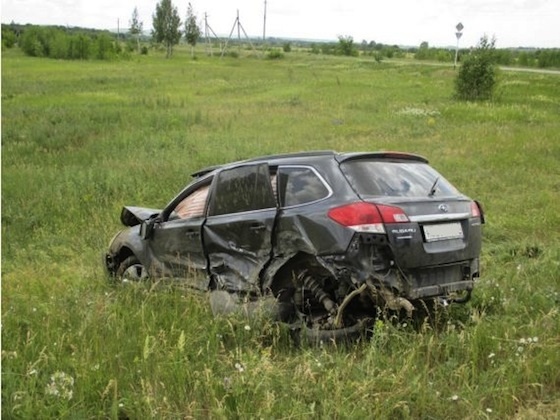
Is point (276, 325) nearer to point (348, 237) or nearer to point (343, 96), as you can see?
point (348, 237)

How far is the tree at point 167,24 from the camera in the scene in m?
84.7

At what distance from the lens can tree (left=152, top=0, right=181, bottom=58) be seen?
8469 centimetres

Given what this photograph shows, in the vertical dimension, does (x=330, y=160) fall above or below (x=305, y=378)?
above

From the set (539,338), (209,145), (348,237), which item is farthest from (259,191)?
(209,145)

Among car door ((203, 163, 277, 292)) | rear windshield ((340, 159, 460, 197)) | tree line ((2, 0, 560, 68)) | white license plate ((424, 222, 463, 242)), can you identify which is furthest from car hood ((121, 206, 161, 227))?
tree line ((2, 0, 560, 68))

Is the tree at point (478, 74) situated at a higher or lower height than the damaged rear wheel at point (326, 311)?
higher

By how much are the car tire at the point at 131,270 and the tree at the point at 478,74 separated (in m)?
22.2

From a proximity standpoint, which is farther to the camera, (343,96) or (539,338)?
(343,96)

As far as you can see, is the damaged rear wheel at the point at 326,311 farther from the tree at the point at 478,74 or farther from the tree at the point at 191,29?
the tree at the point at 191,29

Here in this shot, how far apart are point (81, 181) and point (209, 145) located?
15.2 ft

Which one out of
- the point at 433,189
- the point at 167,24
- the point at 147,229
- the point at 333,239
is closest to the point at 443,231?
the point at 433,189

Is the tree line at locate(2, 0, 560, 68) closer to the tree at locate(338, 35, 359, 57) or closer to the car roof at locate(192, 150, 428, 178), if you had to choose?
the tree at locate(338, 35, 359, 57)

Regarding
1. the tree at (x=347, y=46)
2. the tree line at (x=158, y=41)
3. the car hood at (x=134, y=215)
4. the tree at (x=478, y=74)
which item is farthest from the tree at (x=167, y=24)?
the car hood at (x=134, y=215)

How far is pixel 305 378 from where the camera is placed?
3.86 metres
